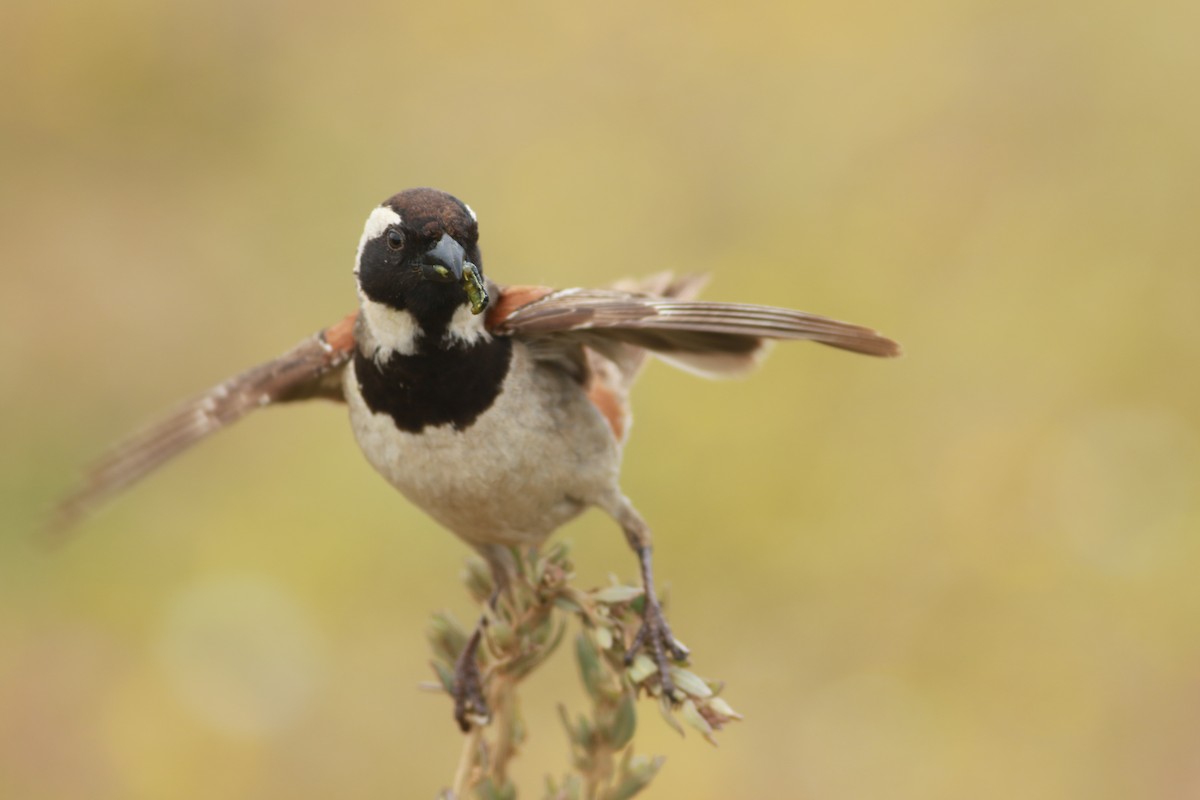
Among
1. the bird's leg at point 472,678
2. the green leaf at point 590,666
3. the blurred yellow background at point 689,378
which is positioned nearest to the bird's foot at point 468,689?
the bird's leg at point 472,678

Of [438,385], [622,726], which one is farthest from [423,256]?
[622,726]

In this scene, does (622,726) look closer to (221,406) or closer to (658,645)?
(658,645)

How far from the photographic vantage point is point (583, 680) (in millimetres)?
2930

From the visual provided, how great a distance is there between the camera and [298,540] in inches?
250

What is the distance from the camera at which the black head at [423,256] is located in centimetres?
339

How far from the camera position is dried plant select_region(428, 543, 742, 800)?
2.66 meters

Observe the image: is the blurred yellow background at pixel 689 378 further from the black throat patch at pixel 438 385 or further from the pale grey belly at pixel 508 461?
the black throat patch at pixel 438 385

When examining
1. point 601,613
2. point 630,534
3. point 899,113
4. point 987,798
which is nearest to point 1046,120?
point 899,113

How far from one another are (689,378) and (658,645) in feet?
12.1

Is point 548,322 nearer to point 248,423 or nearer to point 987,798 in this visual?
point 987,798

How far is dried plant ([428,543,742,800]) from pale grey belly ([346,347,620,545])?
542mm

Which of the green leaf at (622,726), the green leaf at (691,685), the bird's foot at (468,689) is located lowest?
the green leaf at (622,726)

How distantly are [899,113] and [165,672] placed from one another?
16.3 feet

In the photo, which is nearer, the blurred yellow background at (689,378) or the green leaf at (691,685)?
the green leaf at (691,685)
